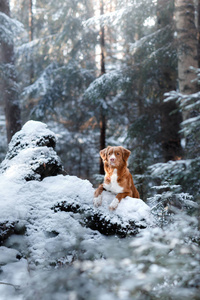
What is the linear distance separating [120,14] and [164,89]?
3.03m

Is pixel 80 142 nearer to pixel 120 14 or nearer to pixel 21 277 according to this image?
pixel 120 14

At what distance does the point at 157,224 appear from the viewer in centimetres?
372

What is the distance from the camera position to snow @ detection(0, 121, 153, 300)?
3.02 m

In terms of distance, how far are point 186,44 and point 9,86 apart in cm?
641

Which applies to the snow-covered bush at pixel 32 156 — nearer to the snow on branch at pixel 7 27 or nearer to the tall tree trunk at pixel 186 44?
the tall tree trunk at pixel 186 44

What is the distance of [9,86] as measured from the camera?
9.14 meters

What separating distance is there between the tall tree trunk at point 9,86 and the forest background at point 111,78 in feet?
0.12

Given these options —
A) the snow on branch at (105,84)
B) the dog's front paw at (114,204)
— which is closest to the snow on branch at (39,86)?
the snow on branch at (105,84)

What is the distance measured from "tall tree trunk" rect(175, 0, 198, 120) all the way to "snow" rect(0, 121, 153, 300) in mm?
4416

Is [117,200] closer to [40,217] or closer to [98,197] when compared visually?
[98,197]

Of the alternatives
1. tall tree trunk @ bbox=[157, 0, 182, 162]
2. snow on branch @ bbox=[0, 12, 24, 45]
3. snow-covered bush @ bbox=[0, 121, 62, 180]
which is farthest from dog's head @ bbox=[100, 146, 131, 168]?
snow on branch @ bbox=[0, 12, 24, 45]

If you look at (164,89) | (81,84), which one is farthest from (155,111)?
(81,84)

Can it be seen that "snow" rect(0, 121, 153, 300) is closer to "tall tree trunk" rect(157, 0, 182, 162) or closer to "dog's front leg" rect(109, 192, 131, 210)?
"dog's front leg" rect(109, 192, 131, 210)

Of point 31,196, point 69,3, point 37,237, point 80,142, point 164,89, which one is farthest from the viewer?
point 80,142
